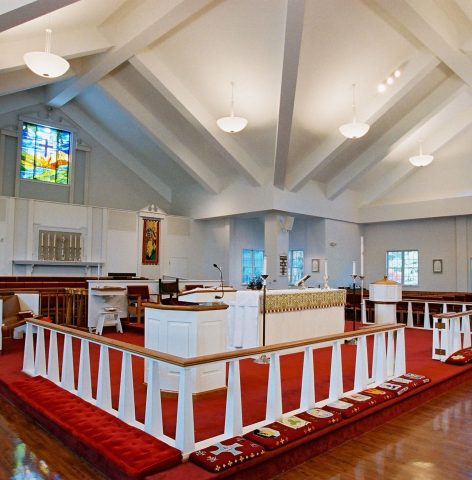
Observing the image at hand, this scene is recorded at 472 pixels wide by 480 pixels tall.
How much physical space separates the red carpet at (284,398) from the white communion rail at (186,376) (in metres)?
0.20

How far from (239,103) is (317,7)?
274 cm

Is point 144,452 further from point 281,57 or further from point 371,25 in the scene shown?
point 371,25

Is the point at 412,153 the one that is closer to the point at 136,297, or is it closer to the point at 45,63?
the point at 136,297

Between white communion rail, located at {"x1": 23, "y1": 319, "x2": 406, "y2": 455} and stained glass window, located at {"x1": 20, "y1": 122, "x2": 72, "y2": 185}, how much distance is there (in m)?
8.05

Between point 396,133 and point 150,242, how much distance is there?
265 inches

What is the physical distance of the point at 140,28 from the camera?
292 inches

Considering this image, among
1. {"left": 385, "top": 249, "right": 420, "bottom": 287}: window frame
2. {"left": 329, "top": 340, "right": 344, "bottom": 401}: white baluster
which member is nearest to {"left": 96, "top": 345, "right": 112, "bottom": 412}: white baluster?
{"left": 329, "top": 340, "right": 344, "bottom": 401}: white baluster

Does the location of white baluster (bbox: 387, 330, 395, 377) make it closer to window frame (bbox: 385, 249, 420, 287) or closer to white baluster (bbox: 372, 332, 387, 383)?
white baluster (bbox: 372, 332, 387, 383)

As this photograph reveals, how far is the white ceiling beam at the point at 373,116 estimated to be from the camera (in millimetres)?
8289

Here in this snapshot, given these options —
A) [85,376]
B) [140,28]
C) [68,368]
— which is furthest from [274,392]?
[140,28]

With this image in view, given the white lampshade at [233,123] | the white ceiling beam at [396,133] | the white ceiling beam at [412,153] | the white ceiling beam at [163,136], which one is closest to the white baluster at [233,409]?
the white lampshade at [233,123]

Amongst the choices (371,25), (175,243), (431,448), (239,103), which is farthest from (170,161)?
(431,448)

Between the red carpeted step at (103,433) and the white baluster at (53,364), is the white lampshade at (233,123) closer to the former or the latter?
the white baluster at (53,364)

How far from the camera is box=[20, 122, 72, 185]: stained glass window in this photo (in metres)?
11.3
